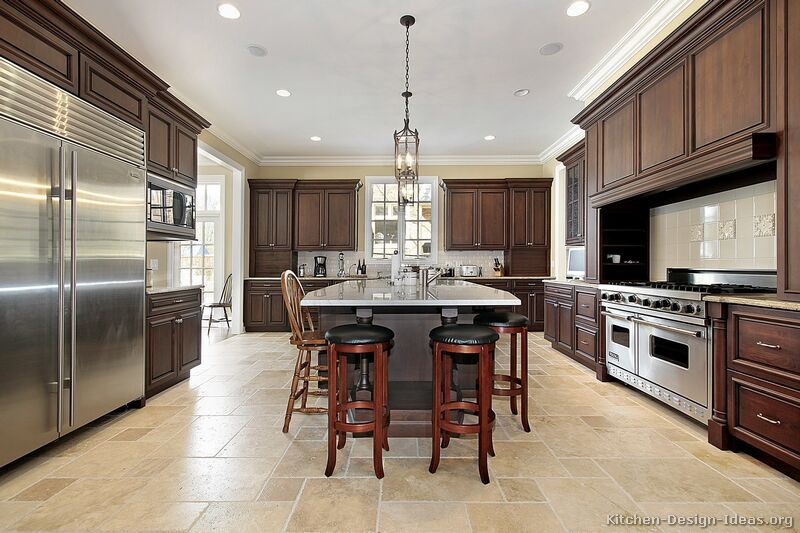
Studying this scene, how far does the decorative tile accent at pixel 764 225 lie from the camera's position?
102 inches

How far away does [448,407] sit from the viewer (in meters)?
2.08

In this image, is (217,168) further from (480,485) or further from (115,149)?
(480,485)

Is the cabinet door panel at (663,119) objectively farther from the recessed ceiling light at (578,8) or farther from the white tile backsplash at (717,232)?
the recessed ceiling light at (578,8)

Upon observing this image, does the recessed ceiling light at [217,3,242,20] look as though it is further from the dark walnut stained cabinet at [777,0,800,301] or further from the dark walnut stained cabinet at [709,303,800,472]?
the dark walnut stained cabinet at [709,303,800,472]

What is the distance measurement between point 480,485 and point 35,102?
3.11 m

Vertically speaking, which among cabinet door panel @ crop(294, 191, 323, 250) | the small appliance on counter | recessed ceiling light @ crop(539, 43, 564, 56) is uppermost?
recessed ceiling light @ crop(539, 43, 564, 56)

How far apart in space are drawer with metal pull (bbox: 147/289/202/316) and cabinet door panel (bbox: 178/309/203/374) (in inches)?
3.6

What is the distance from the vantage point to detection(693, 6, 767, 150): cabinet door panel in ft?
7.11

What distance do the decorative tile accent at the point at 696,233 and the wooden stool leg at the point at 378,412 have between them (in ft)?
9.50

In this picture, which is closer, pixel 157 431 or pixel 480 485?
pixel 480 485

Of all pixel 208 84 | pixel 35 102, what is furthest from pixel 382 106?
pixel 35 102

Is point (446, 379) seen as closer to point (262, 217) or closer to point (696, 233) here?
point (696, 233)

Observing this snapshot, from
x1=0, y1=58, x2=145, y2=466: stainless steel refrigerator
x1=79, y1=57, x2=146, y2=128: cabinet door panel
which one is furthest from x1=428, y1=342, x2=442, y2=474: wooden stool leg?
x1=79, y1=57, x2=146, y2=128: cabinet door panel

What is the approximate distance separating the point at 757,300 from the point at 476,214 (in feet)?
15.7
